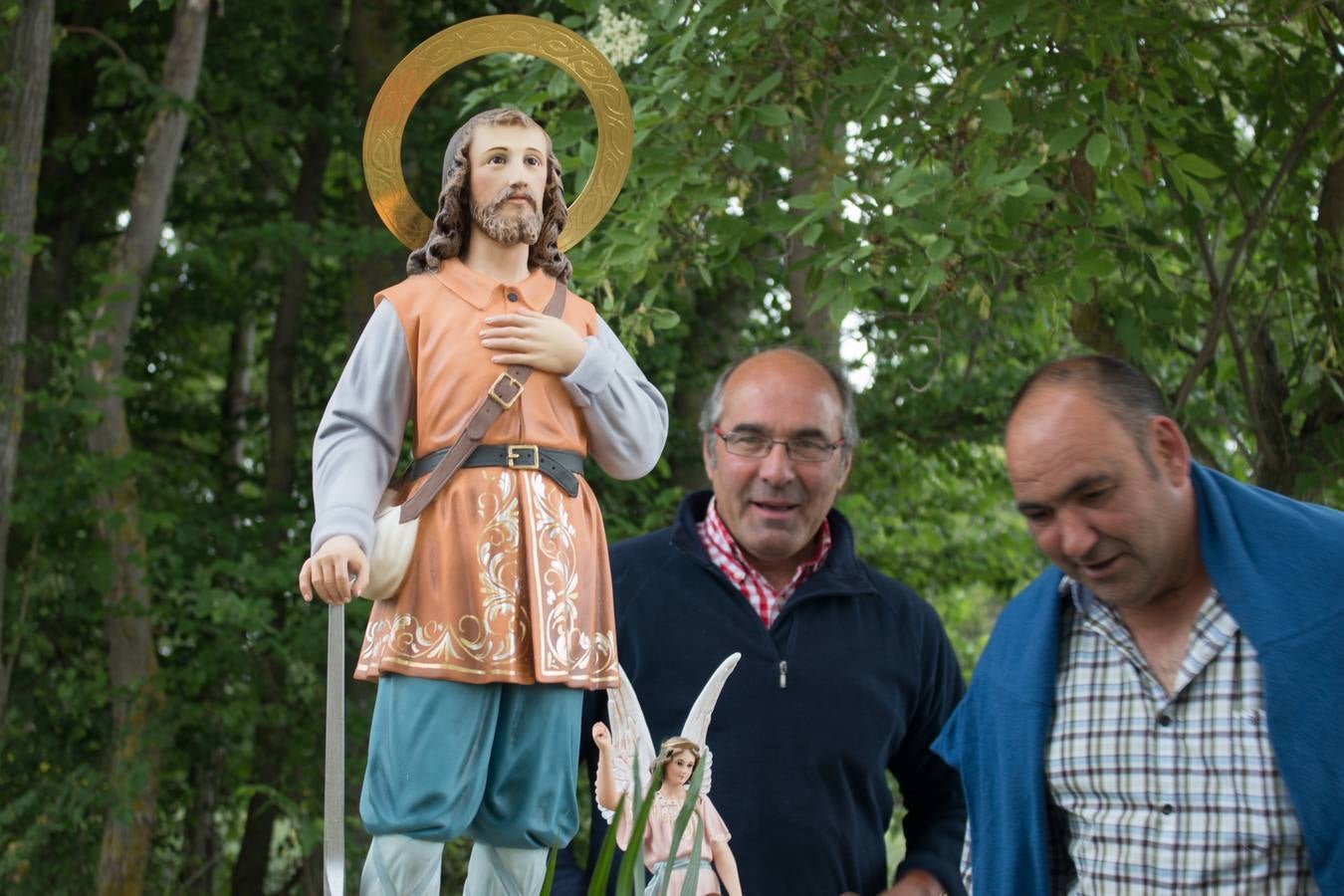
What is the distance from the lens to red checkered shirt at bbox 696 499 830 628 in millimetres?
3223

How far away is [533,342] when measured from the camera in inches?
103

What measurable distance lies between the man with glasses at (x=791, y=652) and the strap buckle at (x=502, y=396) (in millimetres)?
670

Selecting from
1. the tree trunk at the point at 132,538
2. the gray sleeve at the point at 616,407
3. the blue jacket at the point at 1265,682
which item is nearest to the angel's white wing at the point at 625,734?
the gray sleeve at the point at 616,407

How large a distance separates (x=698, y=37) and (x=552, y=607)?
8.87 ft

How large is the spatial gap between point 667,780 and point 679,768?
3cm

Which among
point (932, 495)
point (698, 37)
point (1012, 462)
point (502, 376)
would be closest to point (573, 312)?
point (502, 376)

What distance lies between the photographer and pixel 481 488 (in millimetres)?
2574

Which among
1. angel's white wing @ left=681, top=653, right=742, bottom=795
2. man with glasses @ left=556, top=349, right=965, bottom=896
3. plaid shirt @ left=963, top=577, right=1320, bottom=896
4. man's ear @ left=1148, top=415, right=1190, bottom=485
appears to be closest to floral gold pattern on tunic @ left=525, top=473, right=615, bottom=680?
angel's white wing @ left=681, top=653, right=742, bottom=795

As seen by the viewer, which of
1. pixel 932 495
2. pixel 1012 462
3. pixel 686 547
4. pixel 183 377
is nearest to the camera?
pixel 1012 462

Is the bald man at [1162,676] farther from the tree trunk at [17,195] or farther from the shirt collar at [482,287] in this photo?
the tree trunk at [17,195]

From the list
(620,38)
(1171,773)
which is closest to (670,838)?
(1171,773)

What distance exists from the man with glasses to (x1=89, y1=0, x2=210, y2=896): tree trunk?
4776mm

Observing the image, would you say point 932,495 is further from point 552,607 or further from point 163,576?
point 552,607

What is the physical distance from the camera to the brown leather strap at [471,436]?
101 inches
